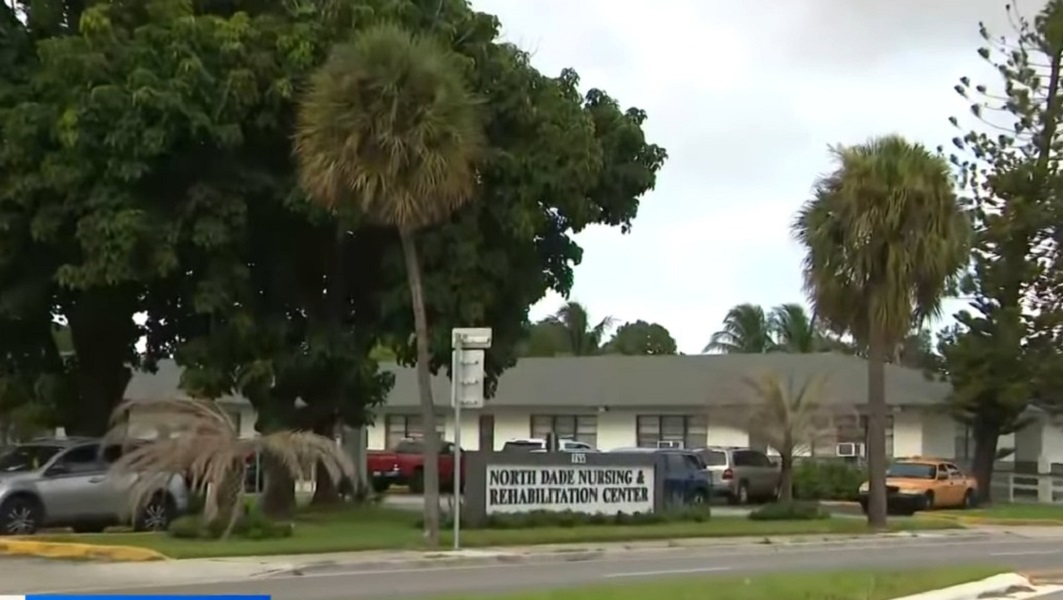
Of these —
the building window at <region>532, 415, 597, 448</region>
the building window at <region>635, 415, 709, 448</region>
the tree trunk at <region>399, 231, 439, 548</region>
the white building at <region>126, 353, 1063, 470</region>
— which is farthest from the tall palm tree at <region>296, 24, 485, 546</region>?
the building window at <region>532, 415, 597, 448</region>

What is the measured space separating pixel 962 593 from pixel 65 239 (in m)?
18.8

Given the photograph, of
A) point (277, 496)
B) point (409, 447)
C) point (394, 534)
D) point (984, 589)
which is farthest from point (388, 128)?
point (409, 447)

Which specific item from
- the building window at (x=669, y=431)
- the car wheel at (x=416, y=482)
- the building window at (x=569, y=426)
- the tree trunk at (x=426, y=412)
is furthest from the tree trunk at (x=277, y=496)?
the building window at (x=569, y=426)

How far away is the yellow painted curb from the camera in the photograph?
2394cm

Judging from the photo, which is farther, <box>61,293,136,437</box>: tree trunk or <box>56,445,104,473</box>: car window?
<box>61,293,136,437</box>: tree trunk

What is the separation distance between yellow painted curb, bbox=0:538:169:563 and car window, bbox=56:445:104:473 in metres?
4.24

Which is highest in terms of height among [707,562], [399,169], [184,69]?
[184,69]

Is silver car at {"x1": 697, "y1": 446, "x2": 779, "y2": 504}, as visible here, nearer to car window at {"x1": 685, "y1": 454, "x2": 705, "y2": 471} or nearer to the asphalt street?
car window at {"x1": 685, "y1": 454, "x2": 705, "y2": 471}

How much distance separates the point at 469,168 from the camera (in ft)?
91.1

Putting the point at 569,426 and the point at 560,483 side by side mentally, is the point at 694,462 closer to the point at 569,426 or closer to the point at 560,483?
the point at 560,483

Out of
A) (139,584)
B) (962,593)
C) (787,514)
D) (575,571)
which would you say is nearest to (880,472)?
(787,514)

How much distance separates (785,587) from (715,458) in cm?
2844

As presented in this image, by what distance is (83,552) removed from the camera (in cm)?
2416

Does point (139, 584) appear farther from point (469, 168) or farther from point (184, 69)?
point (184, 69)
